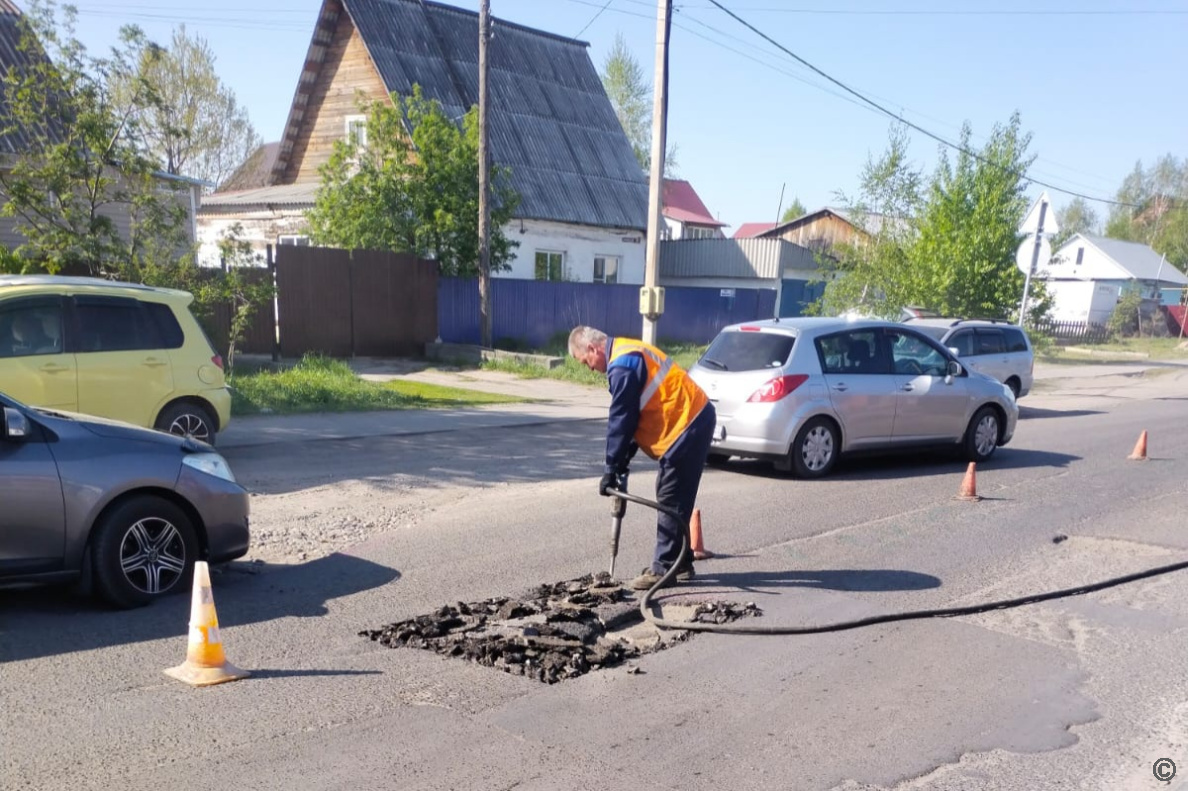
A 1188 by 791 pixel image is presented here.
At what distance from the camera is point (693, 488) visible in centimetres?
625

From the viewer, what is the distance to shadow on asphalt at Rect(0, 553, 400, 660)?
5168mm

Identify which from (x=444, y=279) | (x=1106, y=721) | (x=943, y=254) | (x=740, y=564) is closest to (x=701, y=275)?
(x=943, y=254)

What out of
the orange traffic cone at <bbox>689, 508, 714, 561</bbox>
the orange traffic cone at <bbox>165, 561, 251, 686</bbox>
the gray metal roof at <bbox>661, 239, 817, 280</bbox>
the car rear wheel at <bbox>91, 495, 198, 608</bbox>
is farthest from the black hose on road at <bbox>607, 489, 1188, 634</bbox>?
the gray metal roof at <bbox>661, 239, 817, 280</bbox>

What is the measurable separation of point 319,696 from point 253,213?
27956mm

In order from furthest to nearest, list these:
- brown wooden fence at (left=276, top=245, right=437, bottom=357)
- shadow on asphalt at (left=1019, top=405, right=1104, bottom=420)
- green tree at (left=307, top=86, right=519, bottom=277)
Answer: green tree at (left=307, top=86, right=519, bottom=277)
brown wooden fence at (left=276, top=245, right=437, bottom=357)
shadow on asphalt at (left=1019, top=405, right=1104, bottom=420)

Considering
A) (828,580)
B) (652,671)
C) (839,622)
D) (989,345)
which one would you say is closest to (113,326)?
(652,671)

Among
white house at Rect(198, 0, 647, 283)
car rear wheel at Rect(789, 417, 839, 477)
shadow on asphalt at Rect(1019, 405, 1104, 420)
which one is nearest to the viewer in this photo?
car rear wheel at Rect(789, 417, 839, 477)

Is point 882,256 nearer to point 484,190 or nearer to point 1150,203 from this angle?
point 484,190

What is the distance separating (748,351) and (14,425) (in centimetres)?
706

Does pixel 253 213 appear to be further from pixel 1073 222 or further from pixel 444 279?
pixel 1073 222

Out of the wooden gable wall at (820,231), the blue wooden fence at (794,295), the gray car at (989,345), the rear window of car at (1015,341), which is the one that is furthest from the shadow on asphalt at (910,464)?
the wooden gable wall at (820,231)

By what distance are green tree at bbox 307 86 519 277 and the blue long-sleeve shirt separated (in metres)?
17.6

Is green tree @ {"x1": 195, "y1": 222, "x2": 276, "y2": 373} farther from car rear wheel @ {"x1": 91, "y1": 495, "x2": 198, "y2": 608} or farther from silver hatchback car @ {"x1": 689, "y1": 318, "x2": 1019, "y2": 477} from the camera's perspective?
car rear wheel @ {"x1": 91, "y1": 495, "x2": 198, "y2": 608}

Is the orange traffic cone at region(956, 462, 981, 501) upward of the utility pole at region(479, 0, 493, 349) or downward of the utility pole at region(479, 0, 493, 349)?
downward
